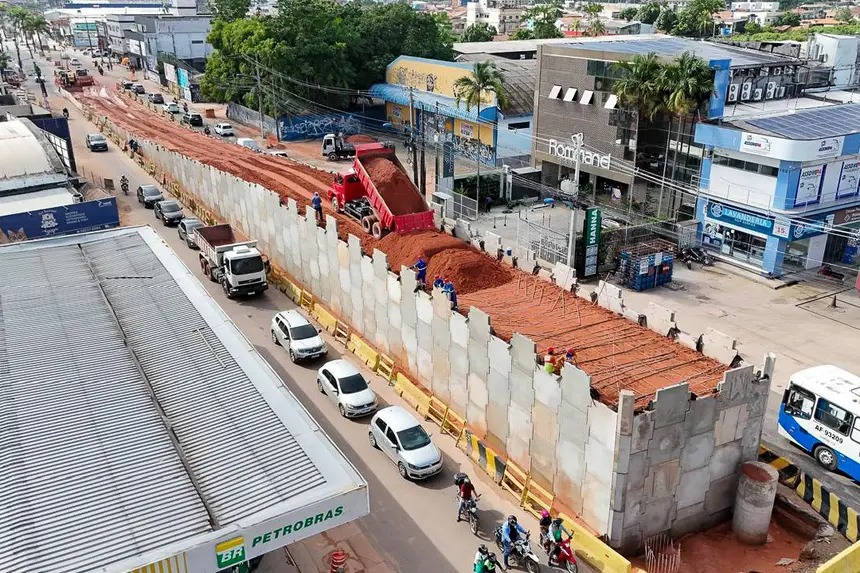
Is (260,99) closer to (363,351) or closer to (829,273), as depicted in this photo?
(363,351)

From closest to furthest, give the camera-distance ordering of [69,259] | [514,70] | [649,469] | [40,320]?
[649,469] → [40,320] → [69,259] → [514,70]

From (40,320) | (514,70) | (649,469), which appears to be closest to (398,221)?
(40,320)

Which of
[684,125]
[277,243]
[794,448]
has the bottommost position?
[794,448]

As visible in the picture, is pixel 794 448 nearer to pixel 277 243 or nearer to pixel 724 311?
pixel 724 311

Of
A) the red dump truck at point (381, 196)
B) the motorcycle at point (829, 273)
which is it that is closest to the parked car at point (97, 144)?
the red dump truck at point (381, 196)

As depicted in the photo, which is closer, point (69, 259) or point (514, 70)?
point (69, 259)

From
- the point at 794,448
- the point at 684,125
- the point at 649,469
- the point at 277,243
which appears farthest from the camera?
the point at 684,125

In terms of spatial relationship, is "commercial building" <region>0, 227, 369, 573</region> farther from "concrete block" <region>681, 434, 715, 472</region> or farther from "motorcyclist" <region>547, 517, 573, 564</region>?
"concrete block" <region>681, 434, 715, 472</region>
